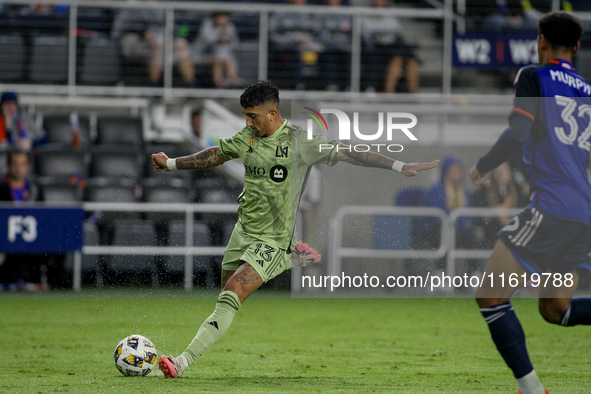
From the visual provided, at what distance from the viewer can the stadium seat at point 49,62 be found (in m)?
13.1

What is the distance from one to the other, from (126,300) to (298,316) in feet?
6.16

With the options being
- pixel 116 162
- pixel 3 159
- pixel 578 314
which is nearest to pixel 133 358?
pixel 578 314

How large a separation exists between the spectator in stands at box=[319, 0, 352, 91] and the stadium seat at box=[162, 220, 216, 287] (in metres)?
3.76

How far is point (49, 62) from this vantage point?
13133 millimetres

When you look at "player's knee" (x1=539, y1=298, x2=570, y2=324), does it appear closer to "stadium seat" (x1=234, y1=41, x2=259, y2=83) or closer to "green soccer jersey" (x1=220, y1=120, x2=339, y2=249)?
"green soccer jersey" (x1=220, y1=120, x2=339, y2=249)

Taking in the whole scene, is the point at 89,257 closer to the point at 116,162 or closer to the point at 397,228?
the point at 116,162

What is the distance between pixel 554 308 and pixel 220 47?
31.2 ft

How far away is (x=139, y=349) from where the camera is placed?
536cm

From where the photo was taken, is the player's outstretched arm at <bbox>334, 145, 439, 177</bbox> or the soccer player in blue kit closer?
the soccer player in blue kit

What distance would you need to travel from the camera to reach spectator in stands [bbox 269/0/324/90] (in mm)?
13148

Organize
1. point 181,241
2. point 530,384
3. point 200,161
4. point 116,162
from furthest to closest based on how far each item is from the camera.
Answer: point 116,162, point 181,241, point 200,161, point 530,384

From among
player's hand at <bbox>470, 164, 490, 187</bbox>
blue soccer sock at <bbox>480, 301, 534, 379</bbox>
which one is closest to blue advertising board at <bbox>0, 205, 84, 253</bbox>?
player's hand at <bbox>470, 164, 490, 187</bbox>

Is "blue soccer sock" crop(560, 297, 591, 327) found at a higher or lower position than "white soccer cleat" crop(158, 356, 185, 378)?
higher

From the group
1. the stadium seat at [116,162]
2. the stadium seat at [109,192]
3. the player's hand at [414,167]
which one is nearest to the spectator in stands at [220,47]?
the stadium seat at [116,162]
